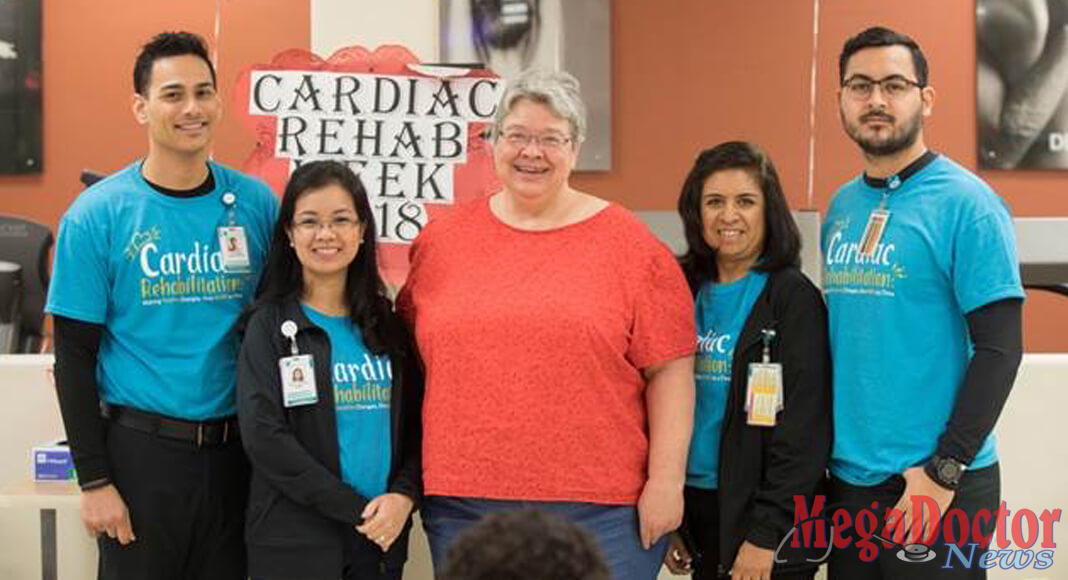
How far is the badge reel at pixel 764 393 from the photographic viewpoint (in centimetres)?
198

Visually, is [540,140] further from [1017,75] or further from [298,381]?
[1017,75]

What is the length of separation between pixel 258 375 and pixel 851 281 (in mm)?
1128

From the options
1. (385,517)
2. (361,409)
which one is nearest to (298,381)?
(361,409)

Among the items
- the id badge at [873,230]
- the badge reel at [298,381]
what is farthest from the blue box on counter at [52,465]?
the id badge at [873,230]

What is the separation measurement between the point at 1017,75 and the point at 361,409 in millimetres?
4083

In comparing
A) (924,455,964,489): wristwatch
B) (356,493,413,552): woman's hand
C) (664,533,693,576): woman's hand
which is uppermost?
(924,455,964,489): wristwatch

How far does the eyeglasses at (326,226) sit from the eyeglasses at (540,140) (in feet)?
1.18

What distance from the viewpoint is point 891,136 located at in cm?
196

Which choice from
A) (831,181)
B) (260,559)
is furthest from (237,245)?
(831,181)

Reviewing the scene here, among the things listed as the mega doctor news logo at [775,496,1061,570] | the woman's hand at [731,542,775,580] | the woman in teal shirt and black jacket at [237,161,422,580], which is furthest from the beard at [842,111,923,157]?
the woman in teal shirt and black jacket at [237,161,422,580]

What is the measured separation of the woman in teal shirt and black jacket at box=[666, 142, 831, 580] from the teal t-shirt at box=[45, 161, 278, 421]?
0.95 metres

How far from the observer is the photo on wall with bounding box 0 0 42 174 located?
4.64m

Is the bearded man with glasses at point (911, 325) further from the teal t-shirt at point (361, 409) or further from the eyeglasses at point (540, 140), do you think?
the teal t-shirt at point (361, 409)

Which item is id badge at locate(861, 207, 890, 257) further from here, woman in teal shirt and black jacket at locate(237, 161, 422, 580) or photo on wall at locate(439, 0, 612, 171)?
photo on wall at locate(439, 0, 612, 171)
